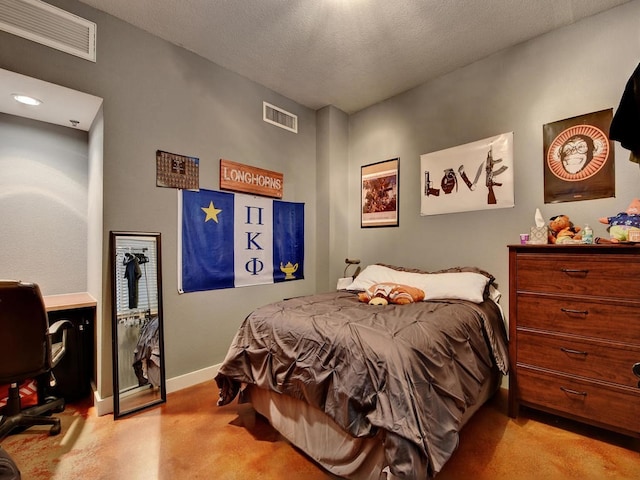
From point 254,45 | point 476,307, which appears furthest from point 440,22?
point 476,307

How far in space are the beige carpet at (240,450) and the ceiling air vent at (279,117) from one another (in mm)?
2778

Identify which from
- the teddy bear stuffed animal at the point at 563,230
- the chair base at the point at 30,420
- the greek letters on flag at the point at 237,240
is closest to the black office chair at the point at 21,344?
the chair base at the point at 30,420

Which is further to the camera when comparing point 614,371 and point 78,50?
point 78,50

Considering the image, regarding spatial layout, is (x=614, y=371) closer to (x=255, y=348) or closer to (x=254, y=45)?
(x=255, y=348)

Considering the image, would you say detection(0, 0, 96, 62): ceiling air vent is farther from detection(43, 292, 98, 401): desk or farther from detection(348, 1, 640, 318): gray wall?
detection(348, 1, 640, 318): gray wall

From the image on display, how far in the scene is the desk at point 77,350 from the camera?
2332 mm

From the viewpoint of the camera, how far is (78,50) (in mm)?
2090

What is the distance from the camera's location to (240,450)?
1.80 meters

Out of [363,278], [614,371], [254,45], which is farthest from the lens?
[363,278]

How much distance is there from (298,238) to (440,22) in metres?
2.34

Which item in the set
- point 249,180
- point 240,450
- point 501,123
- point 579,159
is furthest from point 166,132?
point 579,159

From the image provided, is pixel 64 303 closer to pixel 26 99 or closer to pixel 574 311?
pixel 26 99

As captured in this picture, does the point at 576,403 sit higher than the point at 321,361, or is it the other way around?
A: the point at 321,361

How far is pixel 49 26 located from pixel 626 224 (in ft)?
12.7
